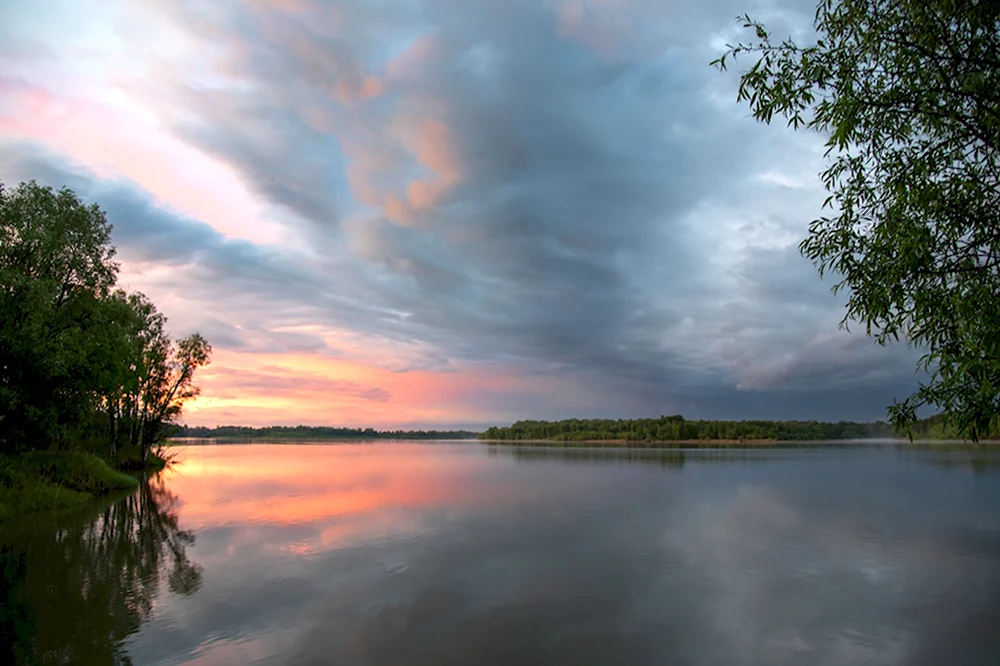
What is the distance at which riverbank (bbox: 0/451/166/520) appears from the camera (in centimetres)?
Result: 2423

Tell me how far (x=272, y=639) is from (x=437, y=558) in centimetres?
702

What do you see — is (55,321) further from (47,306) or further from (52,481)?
(52,481)

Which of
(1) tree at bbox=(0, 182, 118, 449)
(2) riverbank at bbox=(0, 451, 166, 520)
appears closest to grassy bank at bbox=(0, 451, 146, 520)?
(2) riverbank at bbox=(0, 451, 166, 520)

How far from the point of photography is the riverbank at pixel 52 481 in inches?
954

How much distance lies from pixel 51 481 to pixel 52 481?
18cm

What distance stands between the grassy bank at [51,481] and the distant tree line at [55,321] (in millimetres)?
947

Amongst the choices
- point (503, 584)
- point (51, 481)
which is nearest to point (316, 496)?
point (51, 481)

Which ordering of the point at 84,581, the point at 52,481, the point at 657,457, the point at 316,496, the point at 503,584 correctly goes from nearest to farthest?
the point at 84,581 < the point at 503,584 < the point at 52,481 < the point at 316,496 < the point at 657,457

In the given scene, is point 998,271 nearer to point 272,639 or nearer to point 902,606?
point 902,606

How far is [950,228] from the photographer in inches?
348

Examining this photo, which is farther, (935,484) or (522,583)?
(935,484)

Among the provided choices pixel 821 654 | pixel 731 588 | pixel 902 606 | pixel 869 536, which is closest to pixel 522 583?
pixel 731 588

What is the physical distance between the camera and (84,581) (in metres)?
13.7

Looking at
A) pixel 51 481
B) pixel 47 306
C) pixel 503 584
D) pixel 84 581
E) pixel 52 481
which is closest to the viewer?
pixel 84 581
